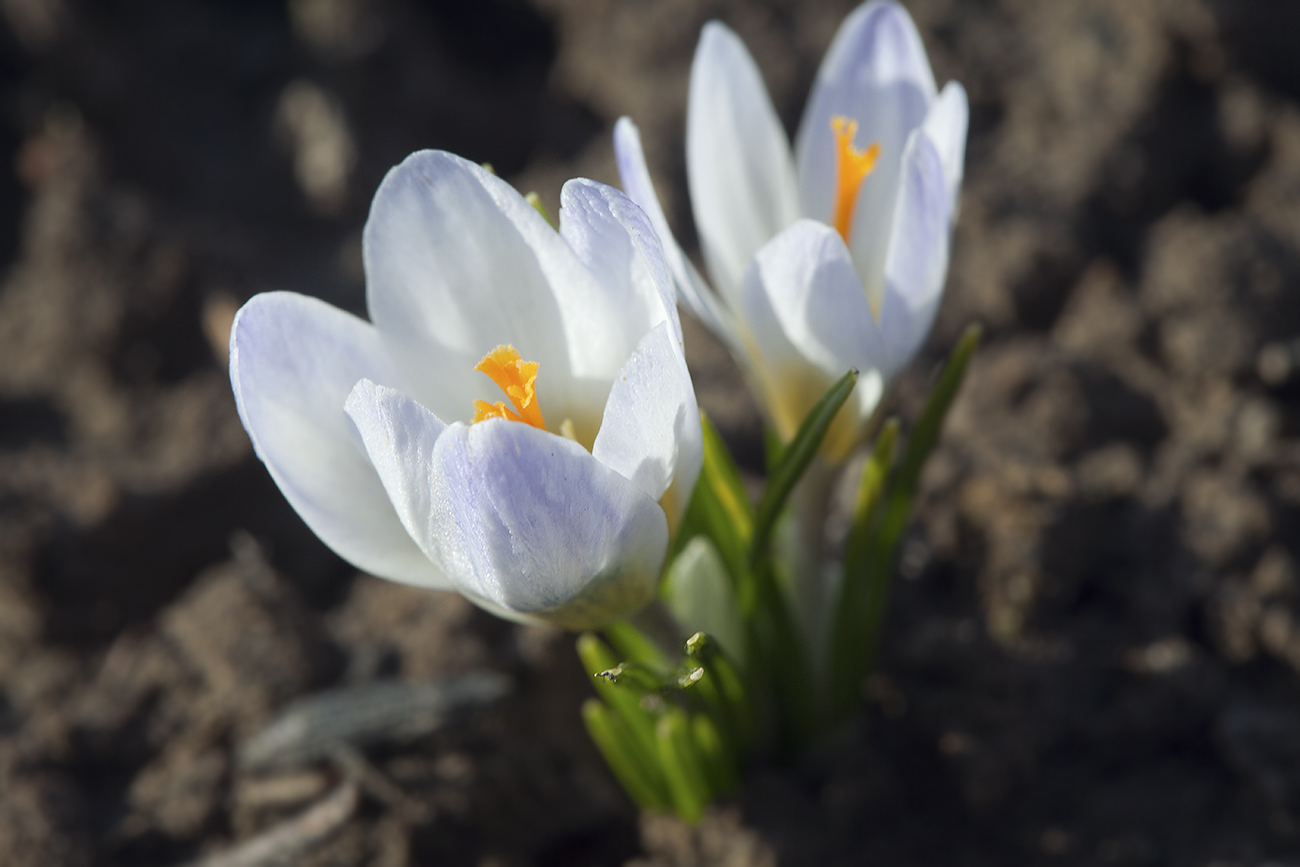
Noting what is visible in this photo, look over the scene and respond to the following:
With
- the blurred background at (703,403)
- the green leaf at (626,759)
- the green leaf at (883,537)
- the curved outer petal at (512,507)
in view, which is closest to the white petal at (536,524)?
the curved outer petal at (512,507)

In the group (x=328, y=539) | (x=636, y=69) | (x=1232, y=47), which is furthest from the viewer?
(x=636, y=69)

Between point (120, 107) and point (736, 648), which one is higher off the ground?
point (120, 107)

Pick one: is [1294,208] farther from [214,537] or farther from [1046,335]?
[214,537]

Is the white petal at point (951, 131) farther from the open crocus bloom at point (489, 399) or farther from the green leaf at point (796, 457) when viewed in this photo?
the open crocus bloom at point (489, 399)

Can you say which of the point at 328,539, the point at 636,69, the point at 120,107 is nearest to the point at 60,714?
the point at 328,539

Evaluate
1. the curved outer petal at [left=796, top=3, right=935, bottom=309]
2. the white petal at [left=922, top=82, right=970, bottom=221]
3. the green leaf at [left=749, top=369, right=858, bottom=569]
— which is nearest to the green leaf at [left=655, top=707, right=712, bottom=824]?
the green leaf at [left=749, top=369, right=858, bottom=569]
